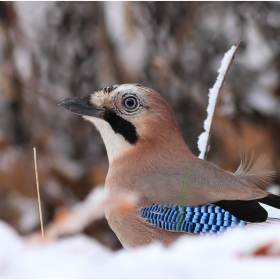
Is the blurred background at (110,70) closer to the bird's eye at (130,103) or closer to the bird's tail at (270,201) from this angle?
the bird's eye at (130,103)

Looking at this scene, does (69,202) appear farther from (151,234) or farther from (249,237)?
(249,237)

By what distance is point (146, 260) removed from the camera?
93 cm

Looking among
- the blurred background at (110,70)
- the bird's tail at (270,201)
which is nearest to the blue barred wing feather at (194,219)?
the bird's tail at (270,201)

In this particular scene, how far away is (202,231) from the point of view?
1809 mm

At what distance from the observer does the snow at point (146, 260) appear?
2.89 ft

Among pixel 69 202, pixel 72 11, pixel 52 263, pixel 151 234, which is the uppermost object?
pixel 72 11

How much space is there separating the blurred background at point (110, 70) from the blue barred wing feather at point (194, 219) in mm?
1984

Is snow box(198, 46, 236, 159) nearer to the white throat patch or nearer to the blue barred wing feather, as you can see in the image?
the white throat patch

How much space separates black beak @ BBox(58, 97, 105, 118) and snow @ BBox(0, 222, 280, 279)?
129 cm

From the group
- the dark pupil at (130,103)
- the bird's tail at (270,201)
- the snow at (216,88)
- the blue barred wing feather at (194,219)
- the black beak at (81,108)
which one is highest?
the snow at (216,88)

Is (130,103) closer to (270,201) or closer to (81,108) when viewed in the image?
(81,108)

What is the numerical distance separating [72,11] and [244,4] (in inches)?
48.2

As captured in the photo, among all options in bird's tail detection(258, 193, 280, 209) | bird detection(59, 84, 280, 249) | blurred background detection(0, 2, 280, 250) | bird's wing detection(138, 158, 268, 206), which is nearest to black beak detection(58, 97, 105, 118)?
bird detection(59, 84, 280, 249)

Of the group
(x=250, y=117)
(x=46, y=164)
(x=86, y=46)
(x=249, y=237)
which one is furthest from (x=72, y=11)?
(x=249, y=237)
